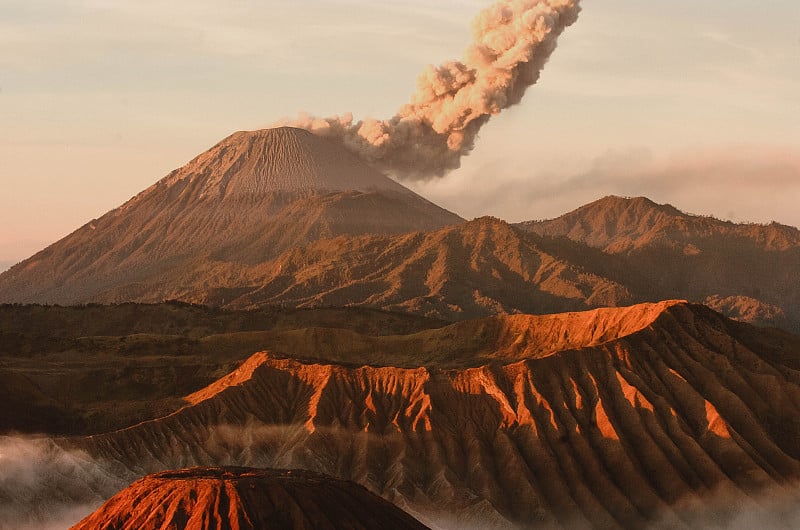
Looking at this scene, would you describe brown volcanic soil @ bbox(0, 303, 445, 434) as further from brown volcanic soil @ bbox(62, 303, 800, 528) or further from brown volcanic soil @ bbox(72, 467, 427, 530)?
brown volcanic soil @ bbox(72, 467, 427, 530)

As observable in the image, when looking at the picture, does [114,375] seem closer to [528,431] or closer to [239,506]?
[528,431]

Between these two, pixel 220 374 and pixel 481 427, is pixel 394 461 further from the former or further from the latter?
pixel 220 374

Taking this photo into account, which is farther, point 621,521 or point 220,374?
point 220,374

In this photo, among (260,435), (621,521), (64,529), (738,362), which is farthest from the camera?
(738,362)

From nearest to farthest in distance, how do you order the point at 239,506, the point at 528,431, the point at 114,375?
the point at 239,506, the point at 528,431, the point at 114,375

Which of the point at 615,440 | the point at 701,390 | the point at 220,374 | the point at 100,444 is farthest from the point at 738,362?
the point at 100,444

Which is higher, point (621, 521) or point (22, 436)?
point (22, 436)

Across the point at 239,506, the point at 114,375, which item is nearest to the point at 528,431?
the point at 114,375

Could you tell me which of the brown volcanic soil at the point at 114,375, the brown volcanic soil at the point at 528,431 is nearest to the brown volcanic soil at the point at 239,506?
the brown volcanic soil at the point at 528,431
